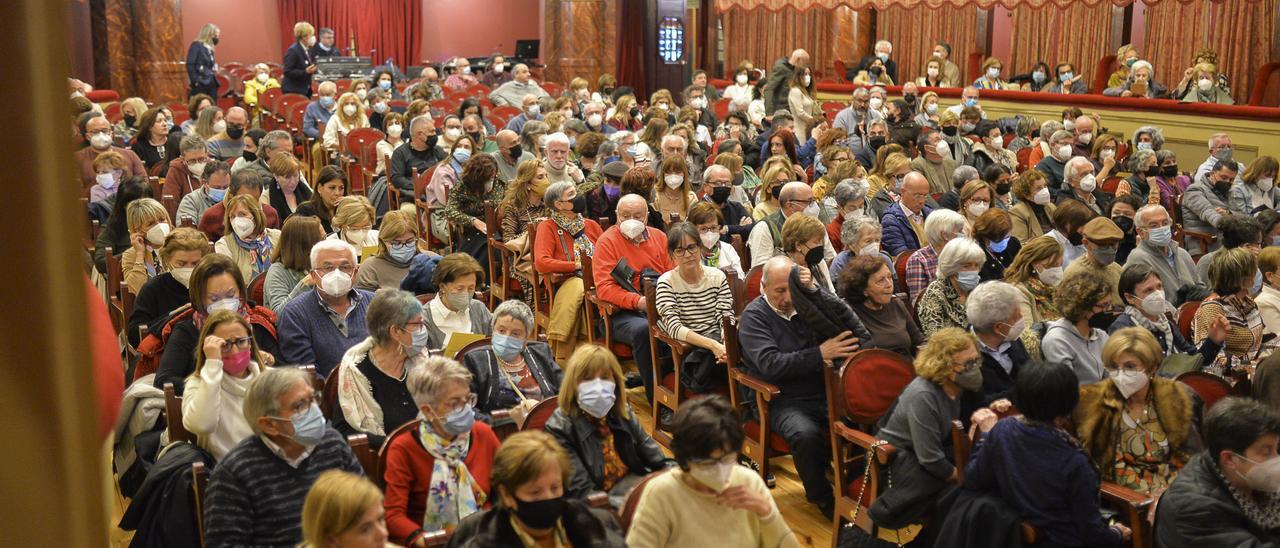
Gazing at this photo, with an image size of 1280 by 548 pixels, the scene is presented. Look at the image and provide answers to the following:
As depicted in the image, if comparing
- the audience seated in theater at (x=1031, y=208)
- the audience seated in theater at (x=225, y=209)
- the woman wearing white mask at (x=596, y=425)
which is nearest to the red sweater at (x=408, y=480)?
the woman wearing white mask at (x=596, y=425)

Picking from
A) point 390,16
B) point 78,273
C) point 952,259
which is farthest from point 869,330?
point 390,16

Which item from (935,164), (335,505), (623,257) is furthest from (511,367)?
(935,164)

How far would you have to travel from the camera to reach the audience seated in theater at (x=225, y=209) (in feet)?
21.7

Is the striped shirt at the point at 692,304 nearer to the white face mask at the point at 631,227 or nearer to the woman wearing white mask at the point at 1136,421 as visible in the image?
the white face mask at the point at 631,227

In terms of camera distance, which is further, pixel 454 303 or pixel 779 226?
pixel 779 226

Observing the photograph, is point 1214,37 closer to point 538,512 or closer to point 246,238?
point 246,238

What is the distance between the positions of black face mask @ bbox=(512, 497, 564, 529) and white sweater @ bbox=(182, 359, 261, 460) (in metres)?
1.24

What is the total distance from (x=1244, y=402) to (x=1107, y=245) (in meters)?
2.48

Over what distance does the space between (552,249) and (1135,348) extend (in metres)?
3.37

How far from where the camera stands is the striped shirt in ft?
17.7

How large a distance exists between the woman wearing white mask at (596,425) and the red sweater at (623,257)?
1.98 m

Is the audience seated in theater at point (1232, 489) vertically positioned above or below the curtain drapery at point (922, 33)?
below

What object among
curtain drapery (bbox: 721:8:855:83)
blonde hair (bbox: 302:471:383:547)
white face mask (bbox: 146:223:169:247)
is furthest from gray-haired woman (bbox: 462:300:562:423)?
curtain drapery (bbox: 721:8:855:83)

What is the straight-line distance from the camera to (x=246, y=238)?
240 inches
